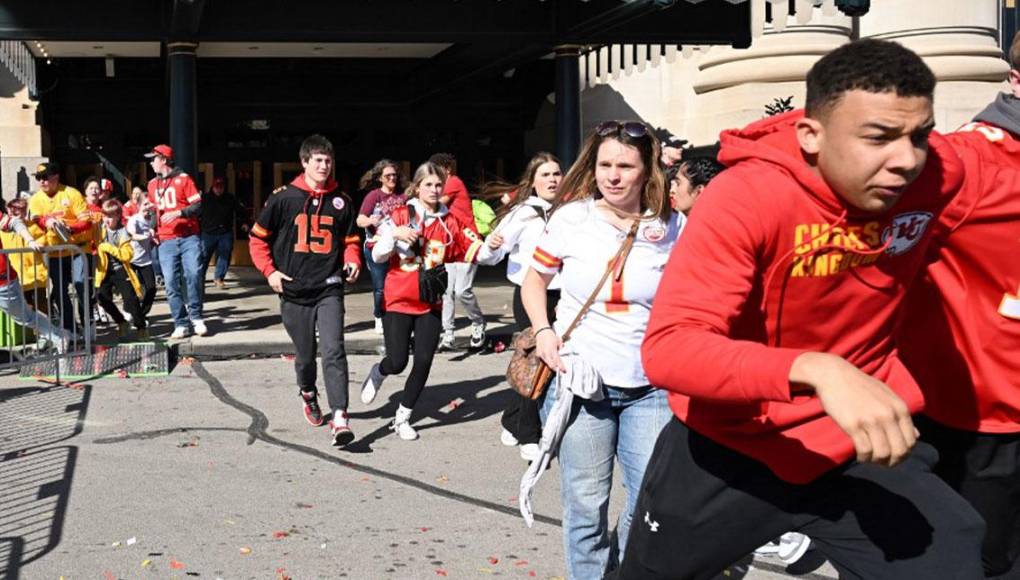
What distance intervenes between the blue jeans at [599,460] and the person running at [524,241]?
238 cm

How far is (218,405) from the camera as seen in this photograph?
9.84m

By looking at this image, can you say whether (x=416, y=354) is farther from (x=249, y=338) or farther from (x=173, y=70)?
(x=173, y=70)

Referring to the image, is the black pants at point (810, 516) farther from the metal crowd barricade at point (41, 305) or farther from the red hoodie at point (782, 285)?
the metal crowd barricade at point (41, 305)

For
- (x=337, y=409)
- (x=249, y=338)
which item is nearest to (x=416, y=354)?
(x=337, y=409)

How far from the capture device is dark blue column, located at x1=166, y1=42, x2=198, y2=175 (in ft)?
45.9

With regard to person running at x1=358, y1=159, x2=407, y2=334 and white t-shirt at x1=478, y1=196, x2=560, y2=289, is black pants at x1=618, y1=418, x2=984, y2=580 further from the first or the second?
person running at x1=358, y1=159, x2=407, y2=334

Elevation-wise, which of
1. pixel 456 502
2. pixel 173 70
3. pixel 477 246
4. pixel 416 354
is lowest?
pixel 456 502

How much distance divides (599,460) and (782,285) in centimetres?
183

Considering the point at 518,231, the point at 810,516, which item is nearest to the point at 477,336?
the point at 518,231

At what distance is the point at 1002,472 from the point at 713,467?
1016mm

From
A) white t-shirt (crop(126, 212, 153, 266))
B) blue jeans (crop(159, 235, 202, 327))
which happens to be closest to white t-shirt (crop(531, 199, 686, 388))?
blue jeans (crop(159, 235, 202, 327))

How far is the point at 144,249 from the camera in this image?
554 inches

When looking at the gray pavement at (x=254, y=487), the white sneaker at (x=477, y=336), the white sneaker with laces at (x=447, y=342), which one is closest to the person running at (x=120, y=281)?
the gray pavement at (x=254, y=487)

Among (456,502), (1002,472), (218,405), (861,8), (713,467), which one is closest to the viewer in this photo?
(713,467)
